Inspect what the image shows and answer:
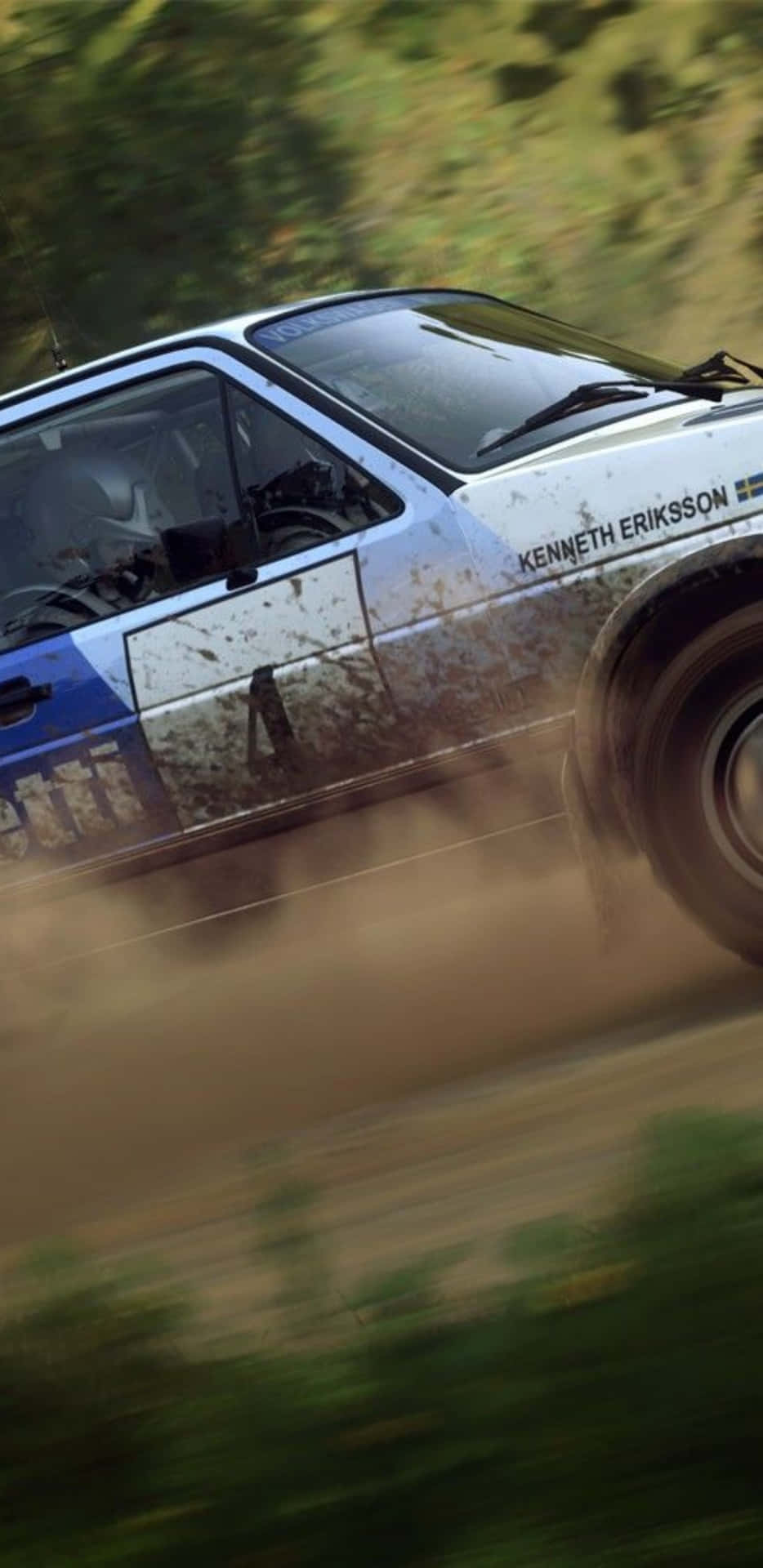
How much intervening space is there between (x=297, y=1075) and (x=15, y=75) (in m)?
9.66

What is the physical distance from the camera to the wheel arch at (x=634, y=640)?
4.28 meters

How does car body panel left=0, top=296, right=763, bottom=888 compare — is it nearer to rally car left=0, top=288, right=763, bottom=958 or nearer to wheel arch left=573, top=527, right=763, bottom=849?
rally car left=0, top=288, right=763, bottom=958

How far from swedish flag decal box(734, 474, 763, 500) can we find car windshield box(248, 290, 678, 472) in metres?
0.53

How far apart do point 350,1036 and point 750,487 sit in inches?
65.3

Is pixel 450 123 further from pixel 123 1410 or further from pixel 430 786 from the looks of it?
pixel 123 1410

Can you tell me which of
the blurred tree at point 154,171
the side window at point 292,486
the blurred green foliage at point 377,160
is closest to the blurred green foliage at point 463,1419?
the side window at point 292,486

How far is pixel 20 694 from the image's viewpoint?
503cm

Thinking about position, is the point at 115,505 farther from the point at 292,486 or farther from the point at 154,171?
the point at 154,171

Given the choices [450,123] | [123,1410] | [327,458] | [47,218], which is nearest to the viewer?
[123,1410]

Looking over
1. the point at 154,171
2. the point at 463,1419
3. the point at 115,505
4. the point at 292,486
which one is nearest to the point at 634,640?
the point at 292,486

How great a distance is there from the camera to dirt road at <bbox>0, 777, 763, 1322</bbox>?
4.17m

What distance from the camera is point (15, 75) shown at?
12.9 metres

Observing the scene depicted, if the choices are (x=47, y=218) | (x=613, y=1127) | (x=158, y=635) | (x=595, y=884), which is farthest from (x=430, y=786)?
(x=47, y=218)

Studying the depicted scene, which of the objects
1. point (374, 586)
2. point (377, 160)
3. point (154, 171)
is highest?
point (374, 586)
